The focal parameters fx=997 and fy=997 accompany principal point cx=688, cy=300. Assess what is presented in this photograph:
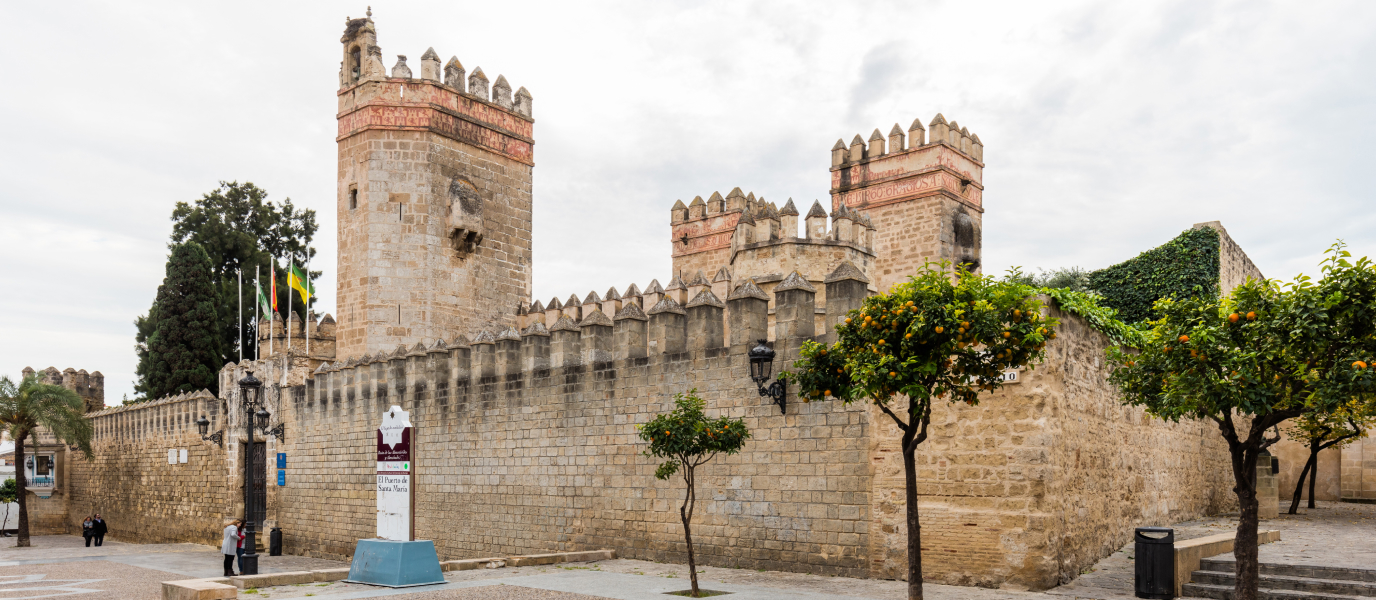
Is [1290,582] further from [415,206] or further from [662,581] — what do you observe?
[415,206]

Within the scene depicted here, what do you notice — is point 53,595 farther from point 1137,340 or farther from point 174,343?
point 174,343

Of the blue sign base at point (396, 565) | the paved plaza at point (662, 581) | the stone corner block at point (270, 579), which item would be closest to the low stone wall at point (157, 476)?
the paved plaza at point (662, 581)

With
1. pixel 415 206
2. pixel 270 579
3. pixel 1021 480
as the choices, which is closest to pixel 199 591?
pixel 270 579

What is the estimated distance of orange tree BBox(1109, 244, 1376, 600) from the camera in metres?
7.13

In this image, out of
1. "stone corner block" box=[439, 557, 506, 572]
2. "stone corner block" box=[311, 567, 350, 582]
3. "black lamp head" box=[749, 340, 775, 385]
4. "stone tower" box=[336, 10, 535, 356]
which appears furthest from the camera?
"stone tower" box=[336, 10, 535, 356]

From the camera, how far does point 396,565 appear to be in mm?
11273

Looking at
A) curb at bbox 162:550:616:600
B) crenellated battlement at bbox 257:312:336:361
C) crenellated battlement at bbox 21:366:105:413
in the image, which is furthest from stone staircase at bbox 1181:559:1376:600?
crenellated battlement at bbox 21:366:105:413

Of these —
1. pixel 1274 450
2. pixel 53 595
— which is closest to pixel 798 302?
pixel 53 595

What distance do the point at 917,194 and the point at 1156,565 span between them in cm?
1775

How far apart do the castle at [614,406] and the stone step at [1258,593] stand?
3.91ft

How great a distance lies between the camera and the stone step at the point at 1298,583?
920cm

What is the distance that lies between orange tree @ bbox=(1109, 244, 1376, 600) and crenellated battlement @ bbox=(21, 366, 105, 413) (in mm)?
40442

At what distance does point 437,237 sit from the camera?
2333cm

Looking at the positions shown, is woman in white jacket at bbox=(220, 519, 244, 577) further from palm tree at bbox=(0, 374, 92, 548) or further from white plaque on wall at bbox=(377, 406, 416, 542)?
palm tree at bbox=(0, 374, 92, 548)
